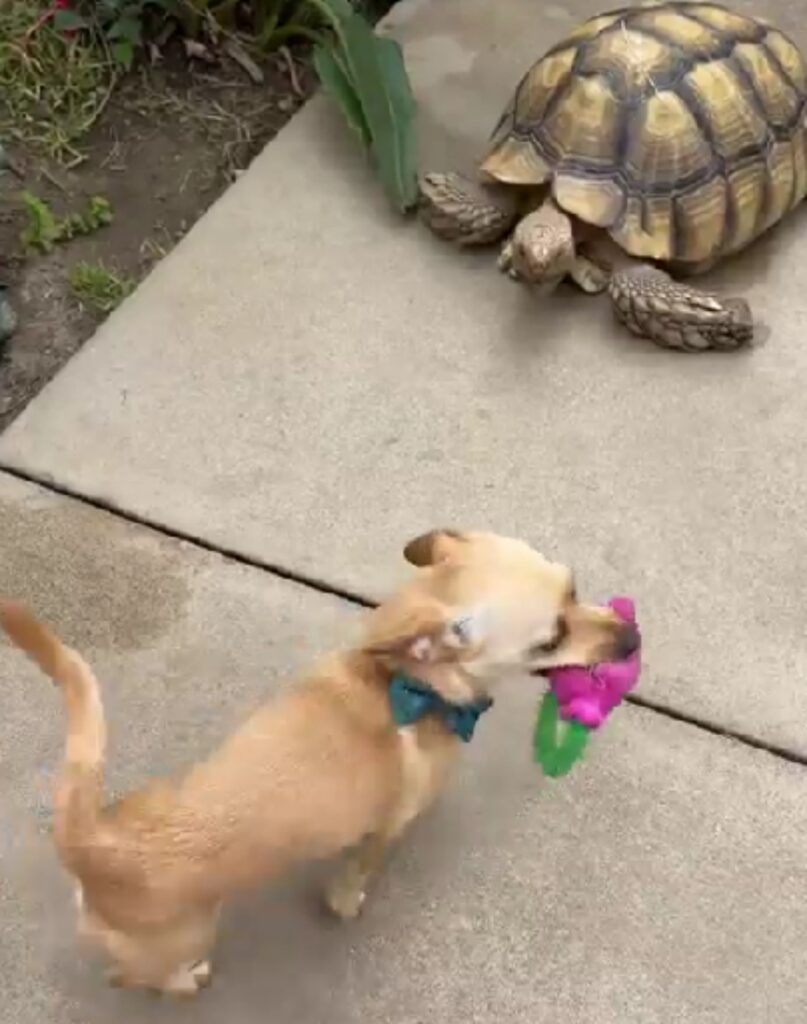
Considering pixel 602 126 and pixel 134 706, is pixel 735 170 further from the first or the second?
pixel 134 706

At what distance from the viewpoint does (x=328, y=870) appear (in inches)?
75.7

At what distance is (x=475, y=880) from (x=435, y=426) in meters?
0.86

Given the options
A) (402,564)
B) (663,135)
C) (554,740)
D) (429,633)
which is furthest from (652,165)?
(429,633)

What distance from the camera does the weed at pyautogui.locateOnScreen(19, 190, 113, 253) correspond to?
2.92m

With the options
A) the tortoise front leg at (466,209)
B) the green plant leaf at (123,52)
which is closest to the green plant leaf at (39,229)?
the green plant leaf at (123,52)

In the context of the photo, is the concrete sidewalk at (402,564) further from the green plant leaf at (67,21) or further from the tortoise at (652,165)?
the green plant leaf at (67,21)

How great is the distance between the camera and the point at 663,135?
265 cm

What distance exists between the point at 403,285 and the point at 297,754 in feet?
4.47

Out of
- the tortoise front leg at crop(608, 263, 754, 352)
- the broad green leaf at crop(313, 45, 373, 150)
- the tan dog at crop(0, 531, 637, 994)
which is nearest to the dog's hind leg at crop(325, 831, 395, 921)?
Answer: the tan dog at crop(0, 531, 637, 994)

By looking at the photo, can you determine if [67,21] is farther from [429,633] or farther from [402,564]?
[429,633]

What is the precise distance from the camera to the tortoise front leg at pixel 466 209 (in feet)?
9.17

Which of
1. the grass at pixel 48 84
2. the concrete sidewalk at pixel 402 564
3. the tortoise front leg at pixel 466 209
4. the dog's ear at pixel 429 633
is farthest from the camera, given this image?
the grass at pixel 48 84

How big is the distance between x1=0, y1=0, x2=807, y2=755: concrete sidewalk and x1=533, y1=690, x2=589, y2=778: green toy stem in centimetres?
43

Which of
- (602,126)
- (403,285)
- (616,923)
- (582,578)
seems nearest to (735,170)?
(602,126)
